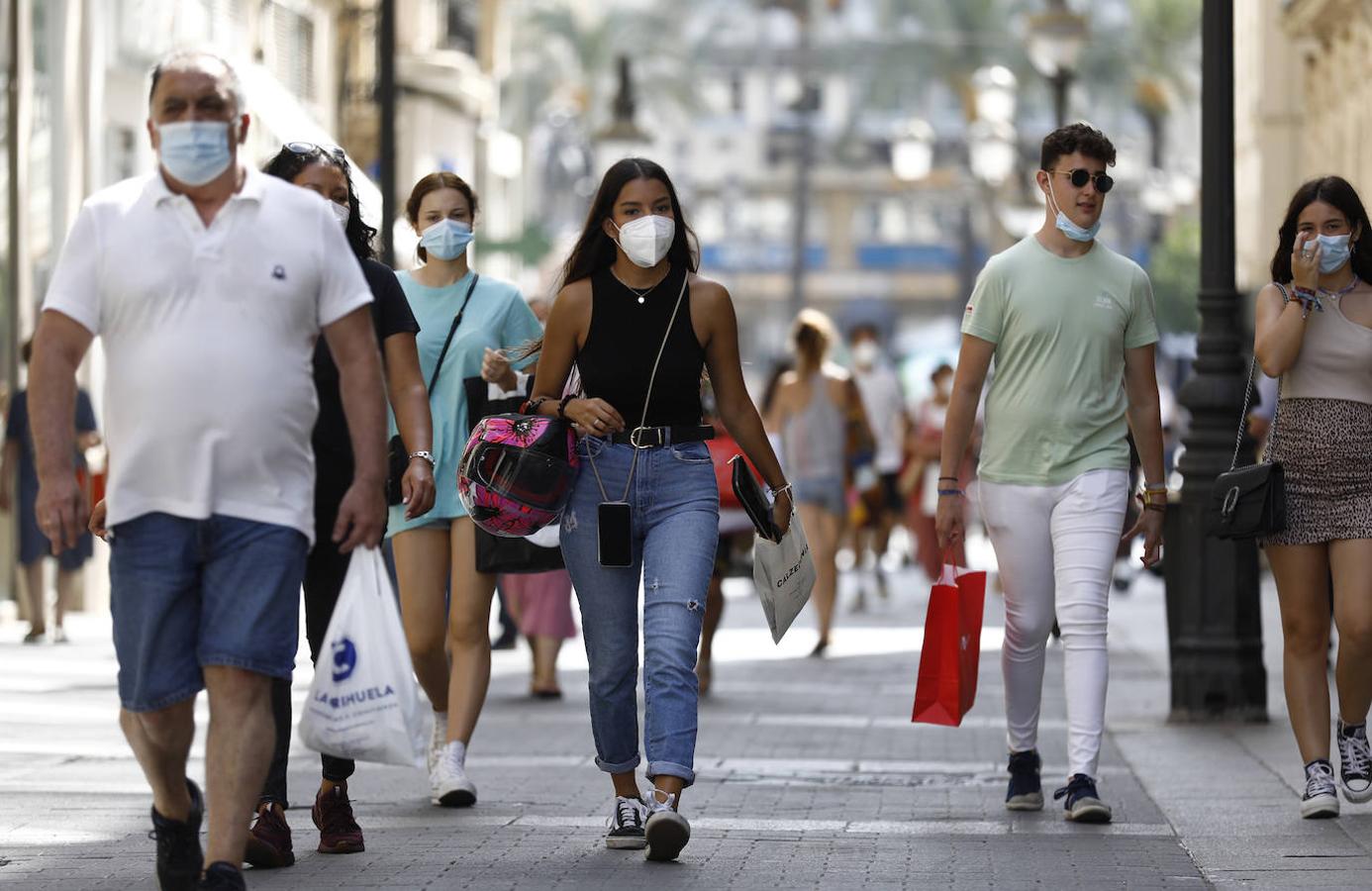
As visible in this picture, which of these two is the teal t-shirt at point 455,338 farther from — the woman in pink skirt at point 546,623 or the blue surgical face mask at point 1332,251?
the woman in pink skirt at point 546,623

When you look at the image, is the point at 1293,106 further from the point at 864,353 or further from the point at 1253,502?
the point at 1253,502

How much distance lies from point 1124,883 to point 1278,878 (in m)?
0.42

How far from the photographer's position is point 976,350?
28.6ft

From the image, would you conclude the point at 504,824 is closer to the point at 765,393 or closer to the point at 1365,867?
the point at 1365,867

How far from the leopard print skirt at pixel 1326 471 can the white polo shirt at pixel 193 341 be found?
12.0ft

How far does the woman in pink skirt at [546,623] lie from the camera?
13516 millimetres

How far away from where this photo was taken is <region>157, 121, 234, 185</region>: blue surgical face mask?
6090mm

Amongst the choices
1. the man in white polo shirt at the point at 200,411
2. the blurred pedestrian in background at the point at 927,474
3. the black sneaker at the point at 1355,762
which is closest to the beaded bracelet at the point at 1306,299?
the black sneaker at the point at 1355,762

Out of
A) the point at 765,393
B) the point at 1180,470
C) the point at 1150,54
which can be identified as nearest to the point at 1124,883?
the point at 1180,470

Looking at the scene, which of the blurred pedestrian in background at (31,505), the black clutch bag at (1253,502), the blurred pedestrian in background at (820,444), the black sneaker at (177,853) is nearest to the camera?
the black sneaker at (177,853)

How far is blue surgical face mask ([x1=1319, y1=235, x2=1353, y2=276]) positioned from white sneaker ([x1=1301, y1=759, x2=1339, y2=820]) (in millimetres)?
1513

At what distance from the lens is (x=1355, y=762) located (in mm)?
8656

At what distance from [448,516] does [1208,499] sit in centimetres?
424

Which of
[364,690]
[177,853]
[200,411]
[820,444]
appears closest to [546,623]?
[820,444]
